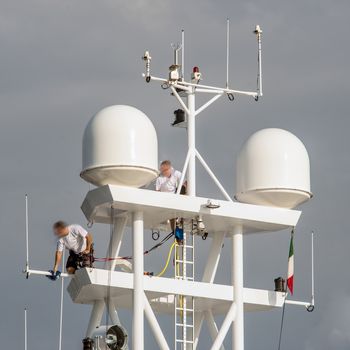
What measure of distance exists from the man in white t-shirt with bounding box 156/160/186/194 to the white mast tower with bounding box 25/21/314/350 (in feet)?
1.07

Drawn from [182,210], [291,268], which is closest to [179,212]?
[182,210]

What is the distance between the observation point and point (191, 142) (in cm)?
6838

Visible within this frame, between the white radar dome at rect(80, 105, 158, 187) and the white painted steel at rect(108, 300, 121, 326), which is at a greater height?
the white radar dome at rect(80, 105, 158, 187)

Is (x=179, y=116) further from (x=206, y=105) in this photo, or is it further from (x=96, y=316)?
(x=96, y=316)

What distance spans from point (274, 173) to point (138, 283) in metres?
4.92

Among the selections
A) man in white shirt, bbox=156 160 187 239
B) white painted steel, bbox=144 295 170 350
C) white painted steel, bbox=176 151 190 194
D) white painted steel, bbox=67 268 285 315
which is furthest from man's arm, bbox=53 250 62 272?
white painted steel, bbox=176 151 190 194

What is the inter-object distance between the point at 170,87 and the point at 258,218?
13.0ft

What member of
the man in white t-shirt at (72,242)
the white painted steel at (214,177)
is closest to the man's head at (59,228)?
the man in white t-shirt at (72,242)

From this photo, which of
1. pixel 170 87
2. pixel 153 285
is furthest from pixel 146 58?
pixel 153 285

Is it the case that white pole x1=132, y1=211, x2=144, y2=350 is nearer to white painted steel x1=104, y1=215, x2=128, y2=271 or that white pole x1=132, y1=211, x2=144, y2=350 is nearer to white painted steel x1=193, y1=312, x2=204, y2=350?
white painted steel x1=104, y1=215, x2=128, y2=271

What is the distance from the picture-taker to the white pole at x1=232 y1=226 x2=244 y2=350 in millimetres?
67625

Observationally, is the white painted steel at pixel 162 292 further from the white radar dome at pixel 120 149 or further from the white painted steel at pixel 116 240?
the white radar dome at pixel 120 149

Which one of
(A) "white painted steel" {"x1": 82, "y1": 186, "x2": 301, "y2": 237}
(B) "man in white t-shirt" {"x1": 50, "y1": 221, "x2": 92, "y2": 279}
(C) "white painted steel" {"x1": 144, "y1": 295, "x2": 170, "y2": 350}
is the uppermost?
(A) "white painted steel" {"x1": 82, "y1": 186, "x2": 301, "y2": 237}

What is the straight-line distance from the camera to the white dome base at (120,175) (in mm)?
65938
